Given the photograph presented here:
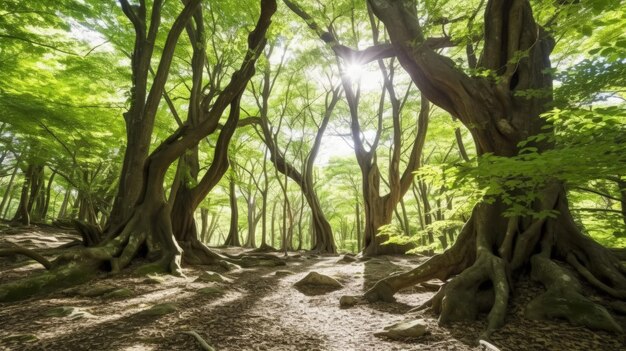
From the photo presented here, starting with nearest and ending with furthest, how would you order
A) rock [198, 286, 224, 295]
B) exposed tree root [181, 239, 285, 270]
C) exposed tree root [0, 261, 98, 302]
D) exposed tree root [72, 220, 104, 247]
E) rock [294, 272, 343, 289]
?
1. exposed tree root [0, 261, 98, 302]
2. rock [198, 286, 224, 295]
3. rock [294, 272, 343, 289]
4. exposed tree root [72, 220, 104, 247]
5. exposed tree root [181, 239, 285, 270]

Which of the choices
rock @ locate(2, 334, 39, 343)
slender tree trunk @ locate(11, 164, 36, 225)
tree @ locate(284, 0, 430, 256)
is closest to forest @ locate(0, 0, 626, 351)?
rock @ locate(2, 334, 39, 343)

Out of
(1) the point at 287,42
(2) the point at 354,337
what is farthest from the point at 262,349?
(1) the point at 287,42

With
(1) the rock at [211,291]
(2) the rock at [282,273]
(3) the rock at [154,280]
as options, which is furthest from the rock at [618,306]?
(3) the rock at [154,280]

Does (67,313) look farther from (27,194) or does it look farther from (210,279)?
(27,194)

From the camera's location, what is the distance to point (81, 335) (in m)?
3.38

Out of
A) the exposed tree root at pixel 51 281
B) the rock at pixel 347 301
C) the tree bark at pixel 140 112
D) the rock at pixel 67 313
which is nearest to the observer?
the rock at pixel 67 313

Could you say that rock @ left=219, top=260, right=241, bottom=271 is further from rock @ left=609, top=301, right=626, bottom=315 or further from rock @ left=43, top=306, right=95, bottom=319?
rock @ left=609, top=301, right=626, bottom=315

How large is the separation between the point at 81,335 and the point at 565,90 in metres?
6.13

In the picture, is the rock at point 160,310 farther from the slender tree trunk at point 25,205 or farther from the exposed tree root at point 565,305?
the slender tree trunk at point 25,205

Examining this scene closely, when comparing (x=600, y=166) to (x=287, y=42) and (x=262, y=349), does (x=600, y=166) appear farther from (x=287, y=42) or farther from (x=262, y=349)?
(x=287, y=42)

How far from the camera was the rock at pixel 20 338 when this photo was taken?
317 cm

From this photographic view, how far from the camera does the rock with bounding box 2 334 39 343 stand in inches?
125

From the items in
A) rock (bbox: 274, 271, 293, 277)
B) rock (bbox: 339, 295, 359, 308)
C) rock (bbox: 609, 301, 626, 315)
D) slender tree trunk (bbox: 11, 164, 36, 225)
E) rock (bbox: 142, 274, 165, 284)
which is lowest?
rock (bbox: 339, 295, 359, 308)

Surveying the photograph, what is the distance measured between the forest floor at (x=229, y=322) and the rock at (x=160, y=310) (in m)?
0.02
